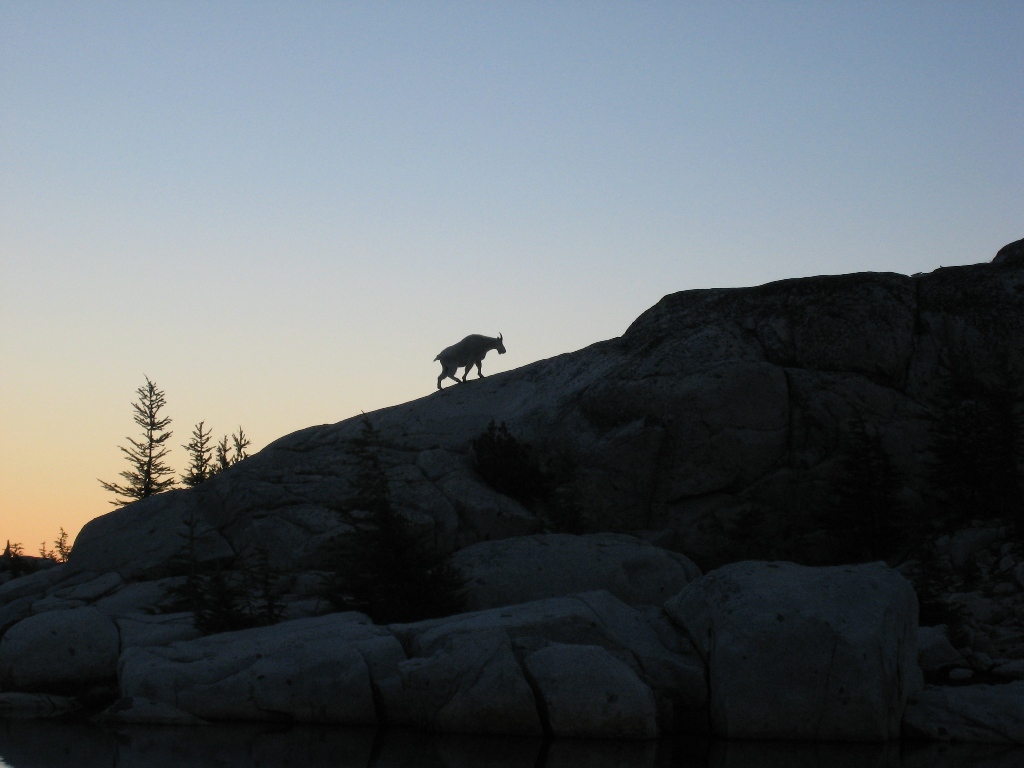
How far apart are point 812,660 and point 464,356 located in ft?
64.0

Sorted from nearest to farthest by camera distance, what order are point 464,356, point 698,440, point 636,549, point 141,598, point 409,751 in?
point 409,751
point 636,549
point 141,598
point 698,440
point 464,356

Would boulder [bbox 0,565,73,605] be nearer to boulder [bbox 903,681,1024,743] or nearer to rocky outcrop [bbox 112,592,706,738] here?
rocky outcrop [bbox 112,592,706,738]

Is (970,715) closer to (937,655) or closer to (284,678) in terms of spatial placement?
(937,655)

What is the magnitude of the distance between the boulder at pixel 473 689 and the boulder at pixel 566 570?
15.5 feet

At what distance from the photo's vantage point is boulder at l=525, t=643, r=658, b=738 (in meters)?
16.2

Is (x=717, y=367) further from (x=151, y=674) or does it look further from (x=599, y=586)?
(x=151, y=674)

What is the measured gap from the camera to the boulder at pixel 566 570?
22203 millimetres

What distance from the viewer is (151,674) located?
59.0ft

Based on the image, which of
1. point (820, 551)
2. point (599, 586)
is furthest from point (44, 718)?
point (820, 551)

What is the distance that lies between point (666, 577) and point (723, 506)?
4.93m

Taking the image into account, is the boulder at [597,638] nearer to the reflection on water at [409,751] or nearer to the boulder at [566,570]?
the reflection on water at [409,751]

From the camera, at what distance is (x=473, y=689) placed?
16.6 m

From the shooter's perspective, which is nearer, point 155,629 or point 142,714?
point 142,714

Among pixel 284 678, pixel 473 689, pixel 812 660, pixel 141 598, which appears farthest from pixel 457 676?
pixel 141 598
